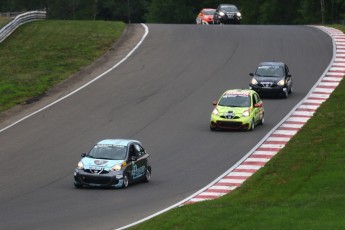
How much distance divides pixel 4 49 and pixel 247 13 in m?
67.4

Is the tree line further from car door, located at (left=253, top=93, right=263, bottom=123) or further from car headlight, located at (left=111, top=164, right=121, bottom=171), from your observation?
car headlight, located at (left=111, top=164, right=121, bottom=171)

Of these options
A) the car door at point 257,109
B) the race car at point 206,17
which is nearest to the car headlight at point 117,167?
the car door at point 257,109

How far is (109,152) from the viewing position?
31172mm

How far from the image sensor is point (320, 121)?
4191cm

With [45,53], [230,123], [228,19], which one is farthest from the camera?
[228,19]

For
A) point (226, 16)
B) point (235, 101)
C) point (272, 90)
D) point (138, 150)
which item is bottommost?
point (226, 16)

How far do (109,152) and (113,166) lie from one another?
1.08 metres

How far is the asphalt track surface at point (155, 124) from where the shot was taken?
27.5 m

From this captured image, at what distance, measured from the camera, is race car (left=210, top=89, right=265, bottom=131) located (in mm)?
40906

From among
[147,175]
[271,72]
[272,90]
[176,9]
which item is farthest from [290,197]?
[176,9]

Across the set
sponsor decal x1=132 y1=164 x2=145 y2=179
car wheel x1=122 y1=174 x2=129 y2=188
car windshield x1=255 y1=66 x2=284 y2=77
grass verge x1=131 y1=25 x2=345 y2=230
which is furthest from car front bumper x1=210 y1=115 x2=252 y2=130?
car wheel x1=122 y1=174 x2=129 y2=188

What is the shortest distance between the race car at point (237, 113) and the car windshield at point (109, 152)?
10.1 metres

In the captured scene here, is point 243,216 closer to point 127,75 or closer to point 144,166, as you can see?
point 144,166

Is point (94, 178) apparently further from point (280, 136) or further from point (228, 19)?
point (228, 19)
